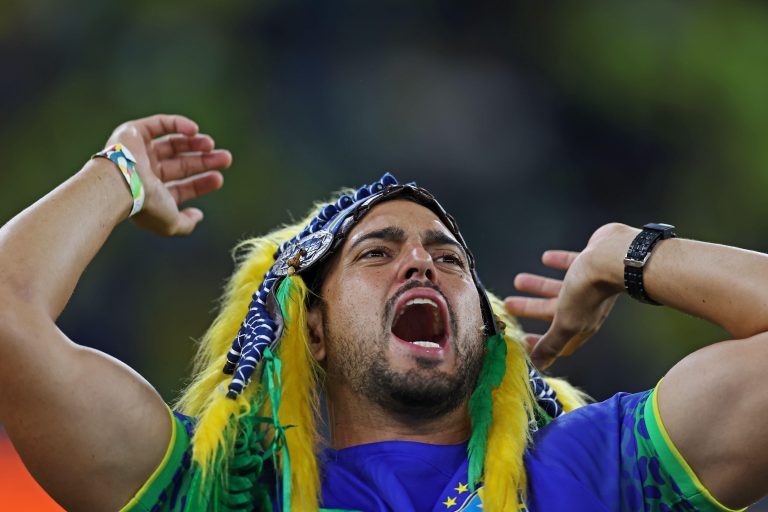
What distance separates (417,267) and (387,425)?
36 cm

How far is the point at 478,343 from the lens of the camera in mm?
2256

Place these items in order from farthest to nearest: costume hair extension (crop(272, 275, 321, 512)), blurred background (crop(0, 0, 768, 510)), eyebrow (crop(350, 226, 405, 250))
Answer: blurred background (crop(0, 0, 768, 510)) → eyebrow (crop(350, 226, 405, 250)) → costume hair extension (crop(272, 275, 321, 512))

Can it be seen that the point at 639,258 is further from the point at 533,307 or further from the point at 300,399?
the point at 300,399

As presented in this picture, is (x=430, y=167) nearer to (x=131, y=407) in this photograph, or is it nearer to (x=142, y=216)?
(x=142, y=216)

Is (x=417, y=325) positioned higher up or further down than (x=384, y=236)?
further down

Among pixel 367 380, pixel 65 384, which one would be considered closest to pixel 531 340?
pixel 367 380

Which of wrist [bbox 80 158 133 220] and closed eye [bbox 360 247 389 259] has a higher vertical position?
wrist [bbox 80 158 133 220]

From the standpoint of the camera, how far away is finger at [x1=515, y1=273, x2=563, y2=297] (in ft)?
8.54

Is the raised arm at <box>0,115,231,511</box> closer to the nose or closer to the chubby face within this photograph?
the chubby face

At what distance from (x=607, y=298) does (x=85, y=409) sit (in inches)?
48.6

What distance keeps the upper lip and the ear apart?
0.68ft

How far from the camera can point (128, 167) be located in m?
2.21

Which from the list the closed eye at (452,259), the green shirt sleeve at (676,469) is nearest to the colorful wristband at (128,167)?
the closed eye at (452,259)

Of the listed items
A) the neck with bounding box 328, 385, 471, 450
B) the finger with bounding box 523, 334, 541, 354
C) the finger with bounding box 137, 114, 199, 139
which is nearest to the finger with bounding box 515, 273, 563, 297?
the finger with bounding box 523, 334, 541, 354
